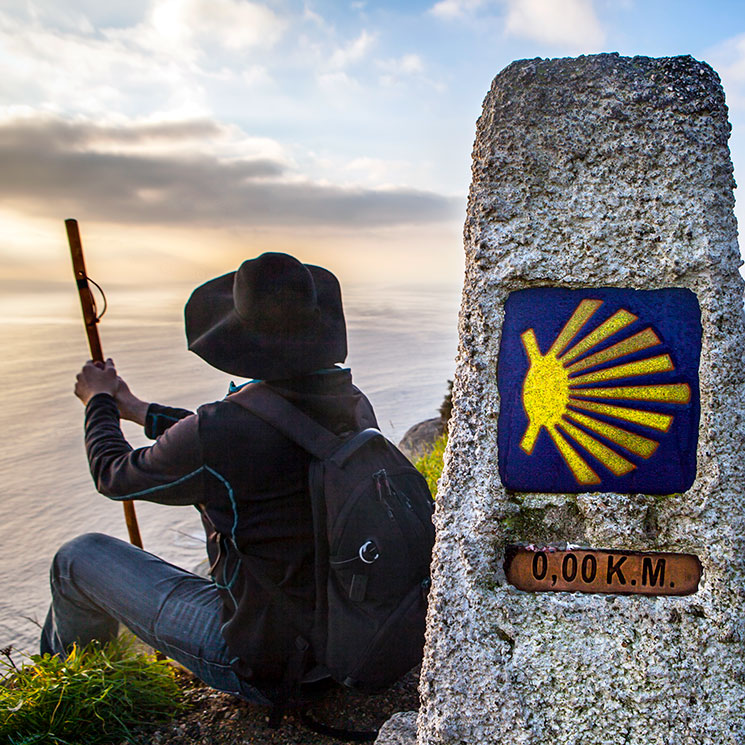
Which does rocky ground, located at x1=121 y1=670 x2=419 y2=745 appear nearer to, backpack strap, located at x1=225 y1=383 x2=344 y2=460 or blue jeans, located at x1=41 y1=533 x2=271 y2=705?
blue jeans, located at x1=41 y1=533 x2=271 y2=705

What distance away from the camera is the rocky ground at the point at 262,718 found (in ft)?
8.00

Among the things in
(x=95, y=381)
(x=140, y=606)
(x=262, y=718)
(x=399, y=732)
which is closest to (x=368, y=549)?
(x=399, y=732)

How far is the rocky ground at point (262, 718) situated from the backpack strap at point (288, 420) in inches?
40.1

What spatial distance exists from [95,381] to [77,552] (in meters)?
0.68

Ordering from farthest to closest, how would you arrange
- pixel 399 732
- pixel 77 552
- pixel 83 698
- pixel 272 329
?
pixel 77 552 → pixel 83 698 → pixel 272 329 → pixel 399 732

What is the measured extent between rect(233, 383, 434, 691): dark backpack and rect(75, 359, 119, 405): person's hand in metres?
0.88

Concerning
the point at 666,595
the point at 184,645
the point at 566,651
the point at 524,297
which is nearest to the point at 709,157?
the point at 524,297

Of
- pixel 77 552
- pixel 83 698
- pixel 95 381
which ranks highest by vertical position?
pixel 95 381

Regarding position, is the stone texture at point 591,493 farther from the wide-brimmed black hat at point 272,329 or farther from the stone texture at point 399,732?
the wide-brimmed black hat at point 272,329

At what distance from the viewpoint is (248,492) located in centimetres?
227

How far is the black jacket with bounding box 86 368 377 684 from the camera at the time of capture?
7.36 feet

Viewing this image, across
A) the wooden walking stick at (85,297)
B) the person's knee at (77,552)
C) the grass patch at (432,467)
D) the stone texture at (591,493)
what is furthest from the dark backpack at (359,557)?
the grass patch at (432,467)

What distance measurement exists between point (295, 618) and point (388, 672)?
1.14 ft

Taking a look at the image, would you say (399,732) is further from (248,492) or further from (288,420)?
(288,420)
